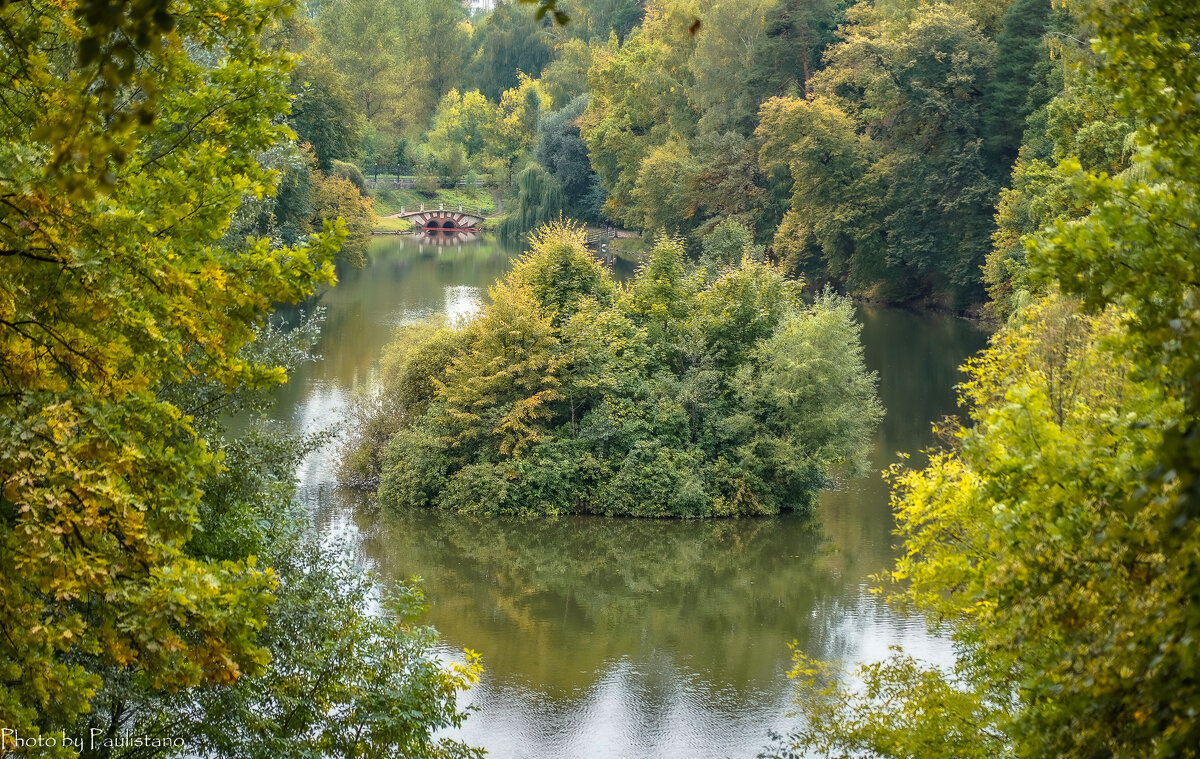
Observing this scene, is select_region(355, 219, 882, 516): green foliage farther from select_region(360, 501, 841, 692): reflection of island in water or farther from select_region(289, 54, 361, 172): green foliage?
select_region(289, 54, 361, 172): green foliage

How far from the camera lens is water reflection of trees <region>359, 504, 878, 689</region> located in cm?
1684

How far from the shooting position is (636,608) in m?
18.7

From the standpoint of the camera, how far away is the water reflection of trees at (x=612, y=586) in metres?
16.8

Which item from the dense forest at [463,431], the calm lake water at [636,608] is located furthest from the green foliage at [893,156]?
the calm lake water at [636,608]

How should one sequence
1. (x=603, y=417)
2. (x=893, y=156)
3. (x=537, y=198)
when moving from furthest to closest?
1. (x=537, y=198)
2. (x=893, y=156)
3. (x=603, y=417)

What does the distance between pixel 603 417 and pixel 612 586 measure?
3.93 m

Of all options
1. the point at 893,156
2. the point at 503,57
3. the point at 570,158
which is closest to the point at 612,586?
the point at 893,156

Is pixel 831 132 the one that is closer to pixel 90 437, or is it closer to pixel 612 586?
pixel 612 586

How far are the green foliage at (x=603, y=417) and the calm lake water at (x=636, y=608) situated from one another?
0.63m

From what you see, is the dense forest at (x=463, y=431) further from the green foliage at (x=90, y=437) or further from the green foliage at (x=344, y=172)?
the green foliage at (x=344, y=172)

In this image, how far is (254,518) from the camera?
394 inches

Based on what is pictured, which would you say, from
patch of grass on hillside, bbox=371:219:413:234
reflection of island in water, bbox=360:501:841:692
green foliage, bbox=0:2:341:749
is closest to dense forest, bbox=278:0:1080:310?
patch of grass on hillside, bbox=371:219:413:234

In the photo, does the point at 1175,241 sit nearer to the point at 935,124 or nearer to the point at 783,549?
the point at 783,549

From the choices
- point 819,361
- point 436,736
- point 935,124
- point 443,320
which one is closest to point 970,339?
point 935,124
